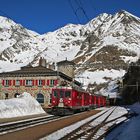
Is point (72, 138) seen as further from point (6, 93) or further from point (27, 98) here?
point (6, 93)

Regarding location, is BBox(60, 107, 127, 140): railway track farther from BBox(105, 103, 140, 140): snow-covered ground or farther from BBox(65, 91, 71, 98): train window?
BBox(65, 91, 71, 98): train window

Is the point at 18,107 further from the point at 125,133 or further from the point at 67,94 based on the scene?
the point at 125,133

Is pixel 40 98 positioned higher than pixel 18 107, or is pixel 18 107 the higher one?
pixel 40 98

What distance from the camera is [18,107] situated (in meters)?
40.1

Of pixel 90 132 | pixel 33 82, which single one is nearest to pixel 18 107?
pixel 90 132

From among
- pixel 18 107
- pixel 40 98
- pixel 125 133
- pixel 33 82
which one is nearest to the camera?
pixel 125 133

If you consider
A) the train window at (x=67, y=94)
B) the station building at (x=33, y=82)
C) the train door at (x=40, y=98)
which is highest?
the station building at (x=33, y=82)

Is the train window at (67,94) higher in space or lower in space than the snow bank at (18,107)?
higher

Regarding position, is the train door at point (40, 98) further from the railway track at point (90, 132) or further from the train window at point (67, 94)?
the railway track at point (90, 132)

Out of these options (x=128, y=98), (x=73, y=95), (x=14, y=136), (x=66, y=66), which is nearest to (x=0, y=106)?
(x=73, y=95)

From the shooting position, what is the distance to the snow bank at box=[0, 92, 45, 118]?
35.5 meters

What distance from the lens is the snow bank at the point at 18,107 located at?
117 feet

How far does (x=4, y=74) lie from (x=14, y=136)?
235 ft

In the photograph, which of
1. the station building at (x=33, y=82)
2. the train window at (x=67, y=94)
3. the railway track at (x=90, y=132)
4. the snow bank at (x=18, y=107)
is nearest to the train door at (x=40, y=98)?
the station building at (x=33, y=82)
